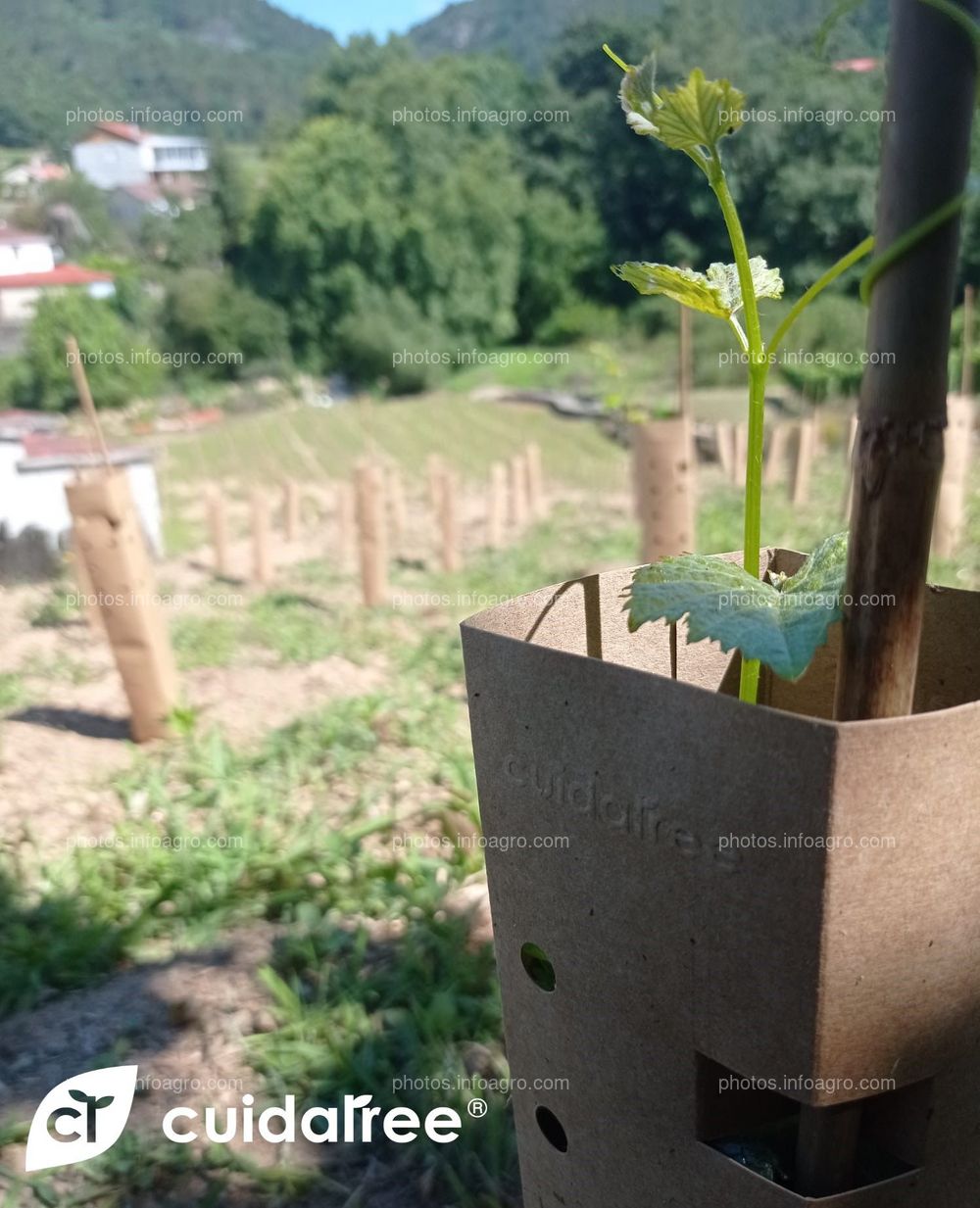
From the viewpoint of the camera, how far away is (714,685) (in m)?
1.12

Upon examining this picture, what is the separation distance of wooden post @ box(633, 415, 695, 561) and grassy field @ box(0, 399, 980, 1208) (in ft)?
3.35

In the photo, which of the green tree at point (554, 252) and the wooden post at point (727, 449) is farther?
the green tree at point (554, 252)

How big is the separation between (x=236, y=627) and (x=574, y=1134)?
203 inches

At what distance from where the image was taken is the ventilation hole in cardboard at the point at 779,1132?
2.93 feet

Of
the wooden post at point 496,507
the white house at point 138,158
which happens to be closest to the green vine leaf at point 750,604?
the wooden post at point 496,507

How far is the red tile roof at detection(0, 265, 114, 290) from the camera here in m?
20.4

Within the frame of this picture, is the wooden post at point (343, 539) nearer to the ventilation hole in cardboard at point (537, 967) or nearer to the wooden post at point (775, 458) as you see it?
the wooden post at point (775, 458)

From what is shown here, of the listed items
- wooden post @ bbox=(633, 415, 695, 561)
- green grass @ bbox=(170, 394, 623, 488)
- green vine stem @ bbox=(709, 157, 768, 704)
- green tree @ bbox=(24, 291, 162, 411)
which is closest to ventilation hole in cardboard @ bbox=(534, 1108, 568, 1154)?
green vine stem @ bbox=(709, 157, 768, 704)

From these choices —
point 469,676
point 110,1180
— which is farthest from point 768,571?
point 110,1180

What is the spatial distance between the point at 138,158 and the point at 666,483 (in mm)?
28459

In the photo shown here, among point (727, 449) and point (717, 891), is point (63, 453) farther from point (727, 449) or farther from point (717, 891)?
point (717, 891)

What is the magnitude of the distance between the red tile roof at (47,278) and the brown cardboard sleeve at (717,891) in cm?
2119

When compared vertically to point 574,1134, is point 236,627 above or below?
below

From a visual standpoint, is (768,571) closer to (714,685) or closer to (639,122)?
(714,685)
